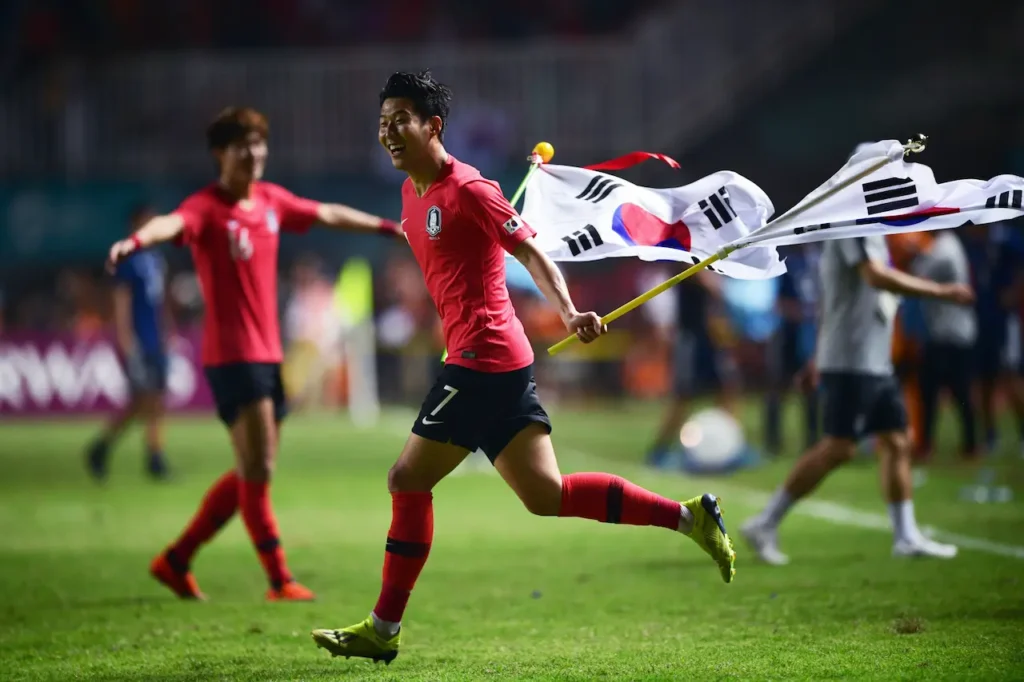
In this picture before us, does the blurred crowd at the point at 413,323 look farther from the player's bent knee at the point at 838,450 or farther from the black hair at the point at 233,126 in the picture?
the black hair at the point at 233,126

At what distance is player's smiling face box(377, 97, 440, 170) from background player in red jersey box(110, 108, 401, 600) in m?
1.73

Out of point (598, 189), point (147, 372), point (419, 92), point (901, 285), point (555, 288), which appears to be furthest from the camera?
point (147, 372)

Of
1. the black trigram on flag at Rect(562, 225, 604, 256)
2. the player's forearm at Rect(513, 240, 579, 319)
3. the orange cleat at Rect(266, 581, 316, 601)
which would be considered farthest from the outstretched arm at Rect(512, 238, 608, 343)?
the orange cleat at Rect(266, 581, 316, 601)

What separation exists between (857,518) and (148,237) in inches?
224

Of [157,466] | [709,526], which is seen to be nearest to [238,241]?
[709,526]

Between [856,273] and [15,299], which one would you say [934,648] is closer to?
[856,273]

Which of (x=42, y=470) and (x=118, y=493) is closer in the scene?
(x=118, y=493)

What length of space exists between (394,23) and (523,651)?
22.5 m

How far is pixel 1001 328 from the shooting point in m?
14.6

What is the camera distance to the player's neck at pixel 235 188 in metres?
7.57

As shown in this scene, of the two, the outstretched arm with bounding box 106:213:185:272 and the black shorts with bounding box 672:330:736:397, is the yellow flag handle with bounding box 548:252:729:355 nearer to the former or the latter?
the outstretched arm with bounding box 106:213:185:272

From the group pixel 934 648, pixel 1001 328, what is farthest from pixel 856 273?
pixel 1001 328

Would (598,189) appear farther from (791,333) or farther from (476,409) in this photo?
(791,333)

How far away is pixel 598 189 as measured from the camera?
21.9 ft
